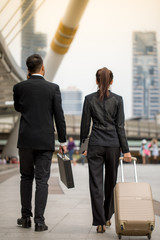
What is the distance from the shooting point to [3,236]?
4863 mm

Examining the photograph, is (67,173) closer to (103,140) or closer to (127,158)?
(103,140)

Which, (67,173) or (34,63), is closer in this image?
(67,173)

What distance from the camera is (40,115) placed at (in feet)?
17.5

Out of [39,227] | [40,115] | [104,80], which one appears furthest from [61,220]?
[104,80]

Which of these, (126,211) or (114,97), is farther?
(114,97)

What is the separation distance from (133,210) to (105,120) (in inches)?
42.1

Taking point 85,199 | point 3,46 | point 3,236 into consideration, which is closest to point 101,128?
point 3,236

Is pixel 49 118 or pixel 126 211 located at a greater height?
pixel 49 118

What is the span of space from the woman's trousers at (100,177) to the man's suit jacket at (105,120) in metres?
0.09

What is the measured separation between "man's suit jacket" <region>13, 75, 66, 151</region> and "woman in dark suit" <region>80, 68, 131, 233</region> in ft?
0.99

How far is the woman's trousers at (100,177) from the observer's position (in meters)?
5.18

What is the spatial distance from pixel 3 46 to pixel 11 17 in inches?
118

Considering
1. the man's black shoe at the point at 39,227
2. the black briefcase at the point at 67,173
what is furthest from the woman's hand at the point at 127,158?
the man's black shoe at the point at 39,227

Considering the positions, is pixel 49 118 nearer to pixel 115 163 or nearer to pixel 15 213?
pixel 115 163
